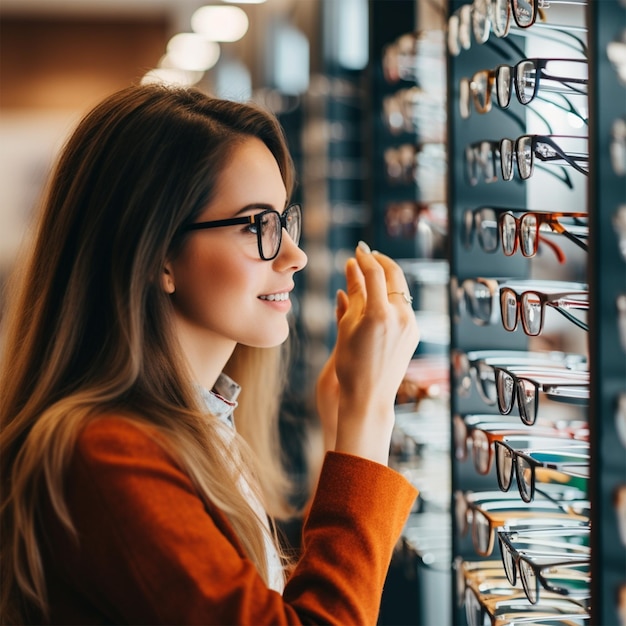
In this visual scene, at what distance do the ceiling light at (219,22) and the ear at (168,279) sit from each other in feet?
11.6

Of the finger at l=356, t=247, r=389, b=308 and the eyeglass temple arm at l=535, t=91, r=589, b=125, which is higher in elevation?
the eyeglass temple arm at l=535, t=91, r=589, b=125

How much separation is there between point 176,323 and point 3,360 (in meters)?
0.29

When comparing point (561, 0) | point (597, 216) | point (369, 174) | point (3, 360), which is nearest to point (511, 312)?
point (597, 216)

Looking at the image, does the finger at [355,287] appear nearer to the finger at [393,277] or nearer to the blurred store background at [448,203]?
the finger at [393,277]

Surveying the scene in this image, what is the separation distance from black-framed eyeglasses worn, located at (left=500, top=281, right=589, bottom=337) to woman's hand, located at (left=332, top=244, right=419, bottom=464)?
0.14 m

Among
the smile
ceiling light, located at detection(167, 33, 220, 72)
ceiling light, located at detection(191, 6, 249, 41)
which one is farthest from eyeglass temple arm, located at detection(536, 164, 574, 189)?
ceiling light, located at detection(167, 33, 220, 72)

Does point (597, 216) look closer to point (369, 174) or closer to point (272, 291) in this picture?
point (272, 291)

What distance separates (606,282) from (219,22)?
406cm

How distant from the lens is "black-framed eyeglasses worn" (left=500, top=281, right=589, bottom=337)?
118 centimetres

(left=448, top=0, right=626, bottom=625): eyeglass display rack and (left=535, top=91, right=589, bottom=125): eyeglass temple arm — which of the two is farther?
(left=535, top=91, right=589, bottom=125): eyeglass temple arm

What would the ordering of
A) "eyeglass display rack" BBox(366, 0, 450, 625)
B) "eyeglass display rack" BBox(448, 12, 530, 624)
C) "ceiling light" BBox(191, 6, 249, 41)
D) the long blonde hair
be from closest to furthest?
the long blonde hair, "eyeglass display rack" BBox(448, 12, 530, 624), "eyeglass display rack" BBox(366, 0, 450, 625), "ceiling light" BBox(191, 6, 249, 41)

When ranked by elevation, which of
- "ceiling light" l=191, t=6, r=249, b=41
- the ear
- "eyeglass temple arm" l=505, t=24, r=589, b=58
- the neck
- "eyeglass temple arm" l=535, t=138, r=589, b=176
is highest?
"ceiling light" l=191, t=6, r=249, b=41

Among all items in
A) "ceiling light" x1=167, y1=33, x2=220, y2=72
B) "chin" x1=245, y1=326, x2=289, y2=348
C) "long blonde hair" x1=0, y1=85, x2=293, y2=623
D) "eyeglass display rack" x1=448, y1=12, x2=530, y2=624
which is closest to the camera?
"long blonde hair" x1=0, y1=85, x2=293, y2=623

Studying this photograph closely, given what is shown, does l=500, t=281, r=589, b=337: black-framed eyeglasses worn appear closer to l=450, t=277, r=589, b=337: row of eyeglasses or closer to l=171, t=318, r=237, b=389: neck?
l=450, t=277, r=589, b=337: row of eyeglasses
